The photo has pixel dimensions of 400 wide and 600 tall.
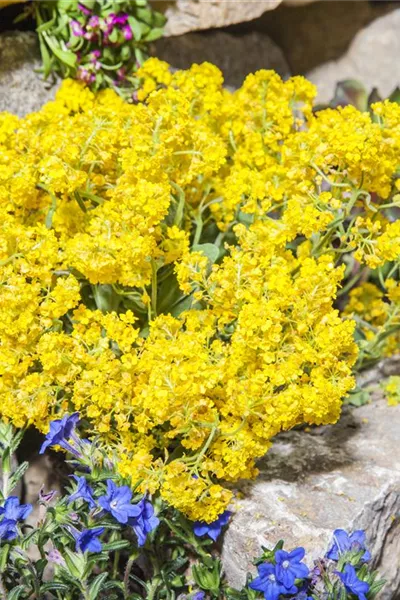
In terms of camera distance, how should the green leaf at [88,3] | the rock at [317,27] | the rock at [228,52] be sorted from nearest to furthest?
1. the green leaf at [88,3]
2. the rock at [228,52]
3. the rock at [317,27]

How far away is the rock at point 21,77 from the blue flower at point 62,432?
51.4 inches

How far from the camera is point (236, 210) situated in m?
2.54

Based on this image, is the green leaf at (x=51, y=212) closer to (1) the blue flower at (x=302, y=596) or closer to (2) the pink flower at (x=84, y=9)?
(2) the pink flower at (x=84, y=9)

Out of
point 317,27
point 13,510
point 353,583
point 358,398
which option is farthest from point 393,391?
point 317,27

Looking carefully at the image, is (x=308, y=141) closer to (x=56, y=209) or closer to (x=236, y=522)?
(x=56, y=209)

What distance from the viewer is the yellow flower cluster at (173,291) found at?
204 cm

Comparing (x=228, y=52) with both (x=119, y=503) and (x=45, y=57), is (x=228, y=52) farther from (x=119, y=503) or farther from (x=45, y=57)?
(x=119, y=503)

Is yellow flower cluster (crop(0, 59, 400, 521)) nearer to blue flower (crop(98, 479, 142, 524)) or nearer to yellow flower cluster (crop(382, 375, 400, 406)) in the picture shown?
blue flower (crop(98, 479, 142, 524))

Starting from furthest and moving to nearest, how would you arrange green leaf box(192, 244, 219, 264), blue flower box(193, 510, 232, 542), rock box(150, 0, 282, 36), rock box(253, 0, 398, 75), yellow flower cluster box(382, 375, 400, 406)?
rock box(253, 0, 398, 75) → rock box(150, 0, 282, 36) → yellow flower cluster box(382, 375, 400, 406) → green leaf box(192, 244, 219, 264) → blue flower box(193, 510, 232, 542)

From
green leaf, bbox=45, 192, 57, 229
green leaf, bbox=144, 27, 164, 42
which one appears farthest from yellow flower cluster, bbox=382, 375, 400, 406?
green leaf, bbox=144, 27, 164, 42

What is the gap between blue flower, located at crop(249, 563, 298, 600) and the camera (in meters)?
1.96

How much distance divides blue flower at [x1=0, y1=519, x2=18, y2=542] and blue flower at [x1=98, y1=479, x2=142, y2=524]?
0.19 m

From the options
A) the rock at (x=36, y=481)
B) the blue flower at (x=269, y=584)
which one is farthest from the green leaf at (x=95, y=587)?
the rock at (x=36, y=481)

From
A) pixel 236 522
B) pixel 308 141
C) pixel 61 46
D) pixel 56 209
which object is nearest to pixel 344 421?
pixel 236 522
